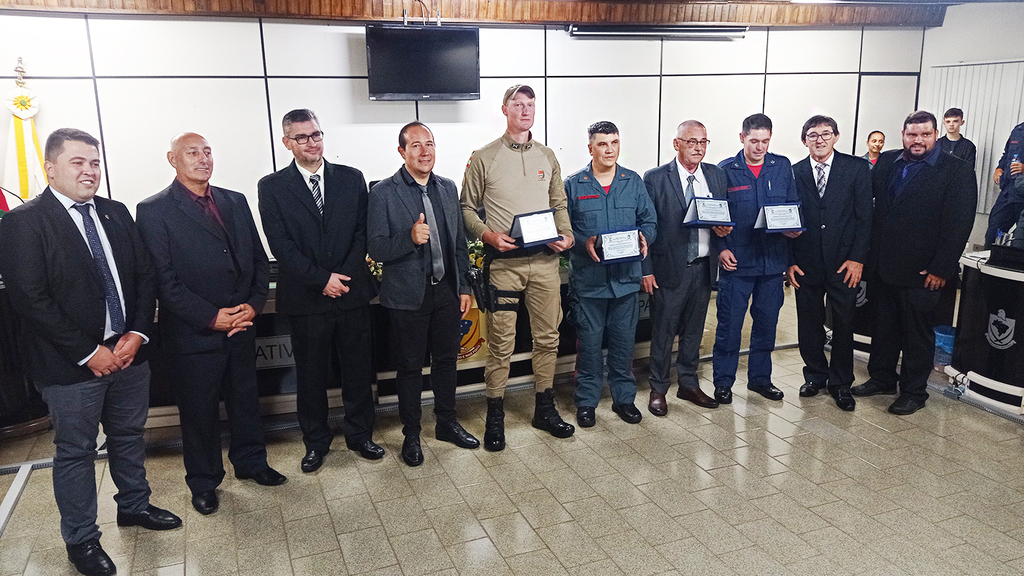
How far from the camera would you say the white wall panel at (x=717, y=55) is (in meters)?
7.20

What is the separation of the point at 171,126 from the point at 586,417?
439 centimetres

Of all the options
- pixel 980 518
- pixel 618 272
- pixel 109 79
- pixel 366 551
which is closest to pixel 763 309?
pixel 618 272

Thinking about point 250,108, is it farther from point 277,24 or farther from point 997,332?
point 997,332

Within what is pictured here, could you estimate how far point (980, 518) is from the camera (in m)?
2.96

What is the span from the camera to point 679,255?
409 cm

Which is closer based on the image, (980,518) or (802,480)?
(980,518)

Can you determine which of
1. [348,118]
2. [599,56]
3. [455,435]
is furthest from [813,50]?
[455,435]

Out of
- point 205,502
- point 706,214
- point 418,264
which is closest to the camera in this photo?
point 205,502

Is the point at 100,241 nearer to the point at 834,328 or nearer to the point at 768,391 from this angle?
the point at 768,391

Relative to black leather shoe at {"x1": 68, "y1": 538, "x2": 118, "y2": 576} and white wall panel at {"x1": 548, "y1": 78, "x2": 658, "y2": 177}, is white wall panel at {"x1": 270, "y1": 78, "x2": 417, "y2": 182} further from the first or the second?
black leather shoe at {"x1": 68, "y1": 538, "x2": 118, "y2": 576}

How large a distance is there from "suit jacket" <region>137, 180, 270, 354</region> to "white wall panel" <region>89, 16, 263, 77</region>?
3248 mm

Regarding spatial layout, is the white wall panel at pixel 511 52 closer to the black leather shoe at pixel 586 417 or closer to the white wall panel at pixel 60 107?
the white wall panel at pixel 60 107

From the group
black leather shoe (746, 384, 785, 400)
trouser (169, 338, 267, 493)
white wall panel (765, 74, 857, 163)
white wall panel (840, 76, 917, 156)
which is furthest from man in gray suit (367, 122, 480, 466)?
white wall panel (840, 76, 917, 156)

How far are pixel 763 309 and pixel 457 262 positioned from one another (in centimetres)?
208
